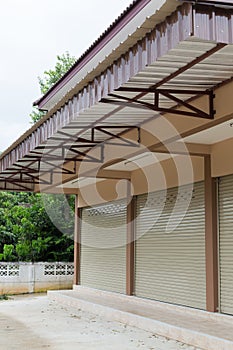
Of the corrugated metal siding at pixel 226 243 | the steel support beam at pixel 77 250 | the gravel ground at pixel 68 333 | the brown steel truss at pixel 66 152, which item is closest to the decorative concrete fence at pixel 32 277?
the steel support beam at pixel 77 250

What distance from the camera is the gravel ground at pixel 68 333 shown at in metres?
7.58

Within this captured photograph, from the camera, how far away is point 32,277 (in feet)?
54.8

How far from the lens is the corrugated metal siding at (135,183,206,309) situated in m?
9.41

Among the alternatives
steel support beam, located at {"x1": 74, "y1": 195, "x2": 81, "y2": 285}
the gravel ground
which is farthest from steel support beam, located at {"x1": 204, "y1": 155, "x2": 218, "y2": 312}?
steel support beam, located at {"x1": 74, "y1": 195, "x2": 81, "y2": 285}

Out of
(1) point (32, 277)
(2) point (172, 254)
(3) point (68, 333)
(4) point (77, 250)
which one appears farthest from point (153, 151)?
(1) point (32, 277)

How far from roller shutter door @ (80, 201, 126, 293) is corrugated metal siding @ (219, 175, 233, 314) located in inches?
161

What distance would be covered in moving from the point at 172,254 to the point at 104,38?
4.55 meters

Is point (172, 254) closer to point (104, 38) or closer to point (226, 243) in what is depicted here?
point (226, 243)

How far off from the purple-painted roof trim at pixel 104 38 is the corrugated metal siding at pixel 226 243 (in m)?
3.19

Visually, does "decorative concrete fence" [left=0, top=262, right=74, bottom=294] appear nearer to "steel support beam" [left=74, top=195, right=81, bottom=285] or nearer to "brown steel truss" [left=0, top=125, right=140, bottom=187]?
"steel support beam" [left=74, top=195, right=81, bottom=285]

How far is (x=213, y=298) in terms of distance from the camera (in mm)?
8625

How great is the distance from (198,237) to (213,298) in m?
1.27

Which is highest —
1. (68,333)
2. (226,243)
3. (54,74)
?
(54,74)

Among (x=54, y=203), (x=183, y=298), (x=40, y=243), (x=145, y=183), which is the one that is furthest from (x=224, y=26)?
(x=54, y=203)
